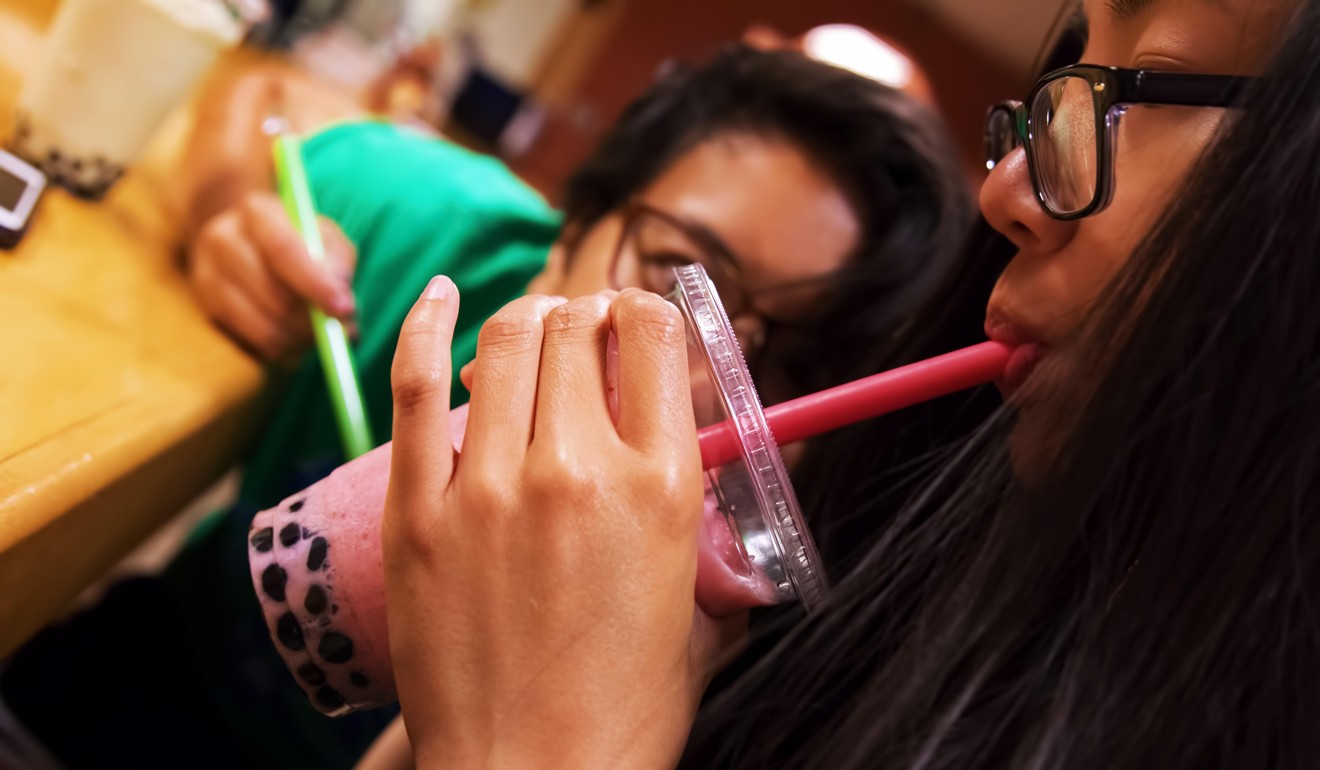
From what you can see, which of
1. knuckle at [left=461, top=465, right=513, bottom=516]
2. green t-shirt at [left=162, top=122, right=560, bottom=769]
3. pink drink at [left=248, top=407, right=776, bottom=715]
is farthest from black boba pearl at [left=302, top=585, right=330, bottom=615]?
green t-shirt at [left=162, top=122, right=560, bottom=769]

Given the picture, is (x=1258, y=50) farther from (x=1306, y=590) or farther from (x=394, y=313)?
(x=394, y=313)

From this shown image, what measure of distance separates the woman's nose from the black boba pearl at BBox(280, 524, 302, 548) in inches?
18.1

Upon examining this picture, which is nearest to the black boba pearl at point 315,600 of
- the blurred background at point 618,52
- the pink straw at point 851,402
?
the pink straw at point 851,402

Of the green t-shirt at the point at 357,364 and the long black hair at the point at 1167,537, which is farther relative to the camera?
the green t-shirt at the point at 357,364

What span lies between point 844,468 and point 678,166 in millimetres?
464

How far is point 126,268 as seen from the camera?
773 millimetres

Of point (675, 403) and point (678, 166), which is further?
point (678, 166)

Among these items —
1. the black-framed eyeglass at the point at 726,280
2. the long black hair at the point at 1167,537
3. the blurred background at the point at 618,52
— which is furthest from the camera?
the blurred background at the point at 618,52

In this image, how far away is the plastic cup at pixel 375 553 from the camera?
43cm

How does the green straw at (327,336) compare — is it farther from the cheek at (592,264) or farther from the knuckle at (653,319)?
the knuckle at (653,319)

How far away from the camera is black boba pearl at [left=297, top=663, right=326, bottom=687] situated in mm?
446

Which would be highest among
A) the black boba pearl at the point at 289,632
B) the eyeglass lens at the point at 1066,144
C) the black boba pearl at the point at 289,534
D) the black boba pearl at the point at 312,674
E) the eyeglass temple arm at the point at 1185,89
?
the eyeglass temple arm at the point at 1185,89

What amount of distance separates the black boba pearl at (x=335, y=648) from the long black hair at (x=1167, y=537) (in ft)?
0.88

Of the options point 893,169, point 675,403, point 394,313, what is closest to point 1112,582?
point 675,403
